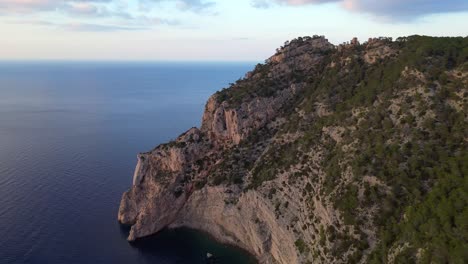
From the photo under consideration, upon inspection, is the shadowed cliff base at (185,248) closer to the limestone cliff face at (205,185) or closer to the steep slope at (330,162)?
the limestone cliff face at (205,185)

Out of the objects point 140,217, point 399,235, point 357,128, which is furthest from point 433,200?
point 140,217

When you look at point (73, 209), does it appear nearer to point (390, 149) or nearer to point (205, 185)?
point (205, 185)

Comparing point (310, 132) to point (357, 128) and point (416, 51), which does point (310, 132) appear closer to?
point (357, 128)

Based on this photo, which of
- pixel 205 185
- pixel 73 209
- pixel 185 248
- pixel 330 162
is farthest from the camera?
pixel 73 209

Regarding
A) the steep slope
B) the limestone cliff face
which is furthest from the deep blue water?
the steep slope

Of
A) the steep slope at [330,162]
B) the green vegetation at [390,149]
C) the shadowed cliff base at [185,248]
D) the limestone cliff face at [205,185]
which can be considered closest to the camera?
the green vegetation at [390,149]

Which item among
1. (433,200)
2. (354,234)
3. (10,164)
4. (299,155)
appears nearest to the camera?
(433,200)

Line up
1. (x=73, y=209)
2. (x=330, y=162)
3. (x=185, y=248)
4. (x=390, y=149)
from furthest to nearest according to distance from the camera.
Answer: (x=73, y=209)
(x=185, y=248)
(x=330, y=162)
(x=390, y=149)

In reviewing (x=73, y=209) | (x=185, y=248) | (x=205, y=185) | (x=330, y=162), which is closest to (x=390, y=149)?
(x=330, y=162)

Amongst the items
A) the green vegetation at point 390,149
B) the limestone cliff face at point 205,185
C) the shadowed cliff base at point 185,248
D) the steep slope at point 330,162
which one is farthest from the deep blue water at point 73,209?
the green vegetation at point 390,149
